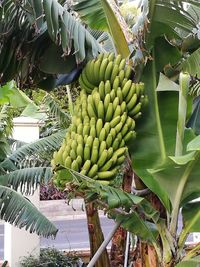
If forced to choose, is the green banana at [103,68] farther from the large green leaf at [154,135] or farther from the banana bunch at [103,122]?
the large green leaf at [154,135]

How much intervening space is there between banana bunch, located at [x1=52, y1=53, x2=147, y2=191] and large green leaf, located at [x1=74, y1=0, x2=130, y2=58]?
0.15m

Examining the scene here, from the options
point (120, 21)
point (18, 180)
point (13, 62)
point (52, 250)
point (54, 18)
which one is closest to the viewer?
point (54, 18)

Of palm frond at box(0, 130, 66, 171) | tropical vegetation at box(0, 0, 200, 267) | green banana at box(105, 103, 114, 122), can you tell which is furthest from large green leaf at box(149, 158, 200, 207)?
palm frond at box(0, 130, 66, 171)

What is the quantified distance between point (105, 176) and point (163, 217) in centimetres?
45

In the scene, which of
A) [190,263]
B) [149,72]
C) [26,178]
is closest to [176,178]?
[190,263]

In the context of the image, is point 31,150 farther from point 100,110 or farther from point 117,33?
point 100,110

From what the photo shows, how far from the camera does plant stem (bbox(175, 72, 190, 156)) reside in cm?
159

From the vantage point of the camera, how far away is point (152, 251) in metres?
1.81

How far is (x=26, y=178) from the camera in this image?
344 centimetres

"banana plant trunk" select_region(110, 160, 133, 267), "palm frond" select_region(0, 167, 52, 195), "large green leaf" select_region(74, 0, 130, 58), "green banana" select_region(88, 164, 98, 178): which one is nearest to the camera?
"green banana" select_region(88, 164, 98, 178)

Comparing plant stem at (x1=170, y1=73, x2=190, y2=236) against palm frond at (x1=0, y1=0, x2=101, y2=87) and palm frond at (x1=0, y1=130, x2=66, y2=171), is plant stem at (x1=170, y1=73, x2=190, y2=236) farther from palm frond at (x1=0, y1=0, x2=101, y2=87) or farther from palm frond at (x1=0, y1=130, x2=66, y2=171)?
palm frond at (x1=0, y1=130, x2=66, y2=171)

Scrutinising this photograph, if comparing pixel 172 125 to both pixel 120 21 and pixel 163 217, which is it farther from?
pixel 120 21

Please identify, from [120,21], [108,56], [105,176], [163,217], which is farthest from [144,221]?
[120,21]

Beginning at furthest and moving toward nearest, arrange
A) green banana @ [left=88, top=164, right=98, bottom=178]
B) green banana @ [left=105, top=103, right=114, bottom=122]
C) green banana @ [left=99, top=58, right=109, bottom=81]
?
green banana @ [left=99, top=58, right=109, bottom=81] < green banana @ [left=105, top=103, right=114, bottom=122] < green banana @ [left=88, top=164, right=98, bottom=178]
